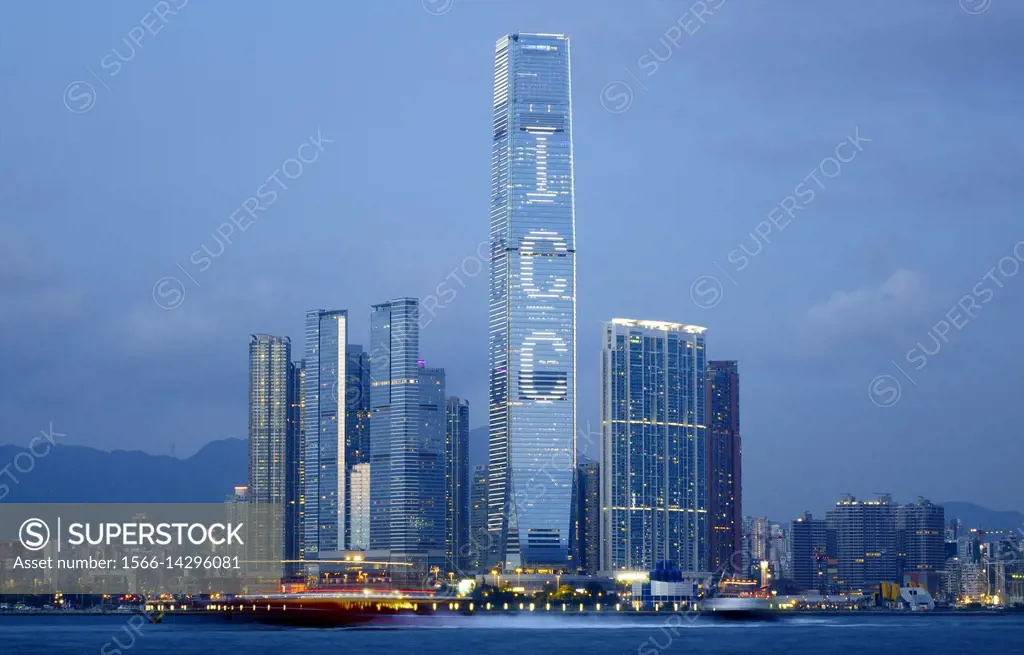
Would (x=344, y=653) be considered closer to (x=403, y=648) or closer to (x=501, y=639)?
(x=403, y=648)

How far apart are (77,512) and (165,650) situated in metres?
39.4

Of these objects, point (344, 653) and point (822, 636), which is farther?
point (822, 636)

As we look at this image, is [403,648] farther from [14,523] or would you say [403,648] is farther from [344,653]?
[14,523]

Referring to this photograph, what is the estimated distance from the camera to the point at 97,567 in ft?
417

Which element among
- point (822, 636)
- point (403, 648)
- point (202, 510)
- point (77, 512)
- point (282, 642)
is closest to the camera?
point (77, 512)

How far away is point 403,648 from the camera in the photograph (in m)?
154

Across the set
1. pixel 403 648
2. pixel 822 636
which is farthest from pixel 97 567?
pixel 822 636

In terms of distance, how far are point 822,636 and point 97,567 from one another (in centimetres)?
10454

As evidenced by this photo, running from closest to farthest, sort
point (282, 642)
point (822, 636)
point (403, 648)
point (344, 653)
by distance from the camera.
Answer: point (344, 653)
point (403, 648)
point (282, 642)
point (822, 636)

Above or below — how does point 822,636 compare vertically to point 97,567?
below

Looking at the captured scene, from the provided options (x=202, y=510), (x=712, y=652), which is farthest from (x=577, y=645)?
(x=202, y=510)

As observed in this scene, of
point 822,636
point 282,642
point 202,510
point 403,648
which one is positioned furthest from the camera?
point 822,636

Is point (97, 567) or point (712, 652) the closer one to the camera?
point (97, 567)

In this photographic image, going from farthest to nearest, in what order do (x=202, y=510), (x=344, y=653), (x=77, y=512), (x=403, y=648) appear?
(x=403, y=648) < (x=344, y=653) < (x=202, y=510) < (x=77, y=512)
